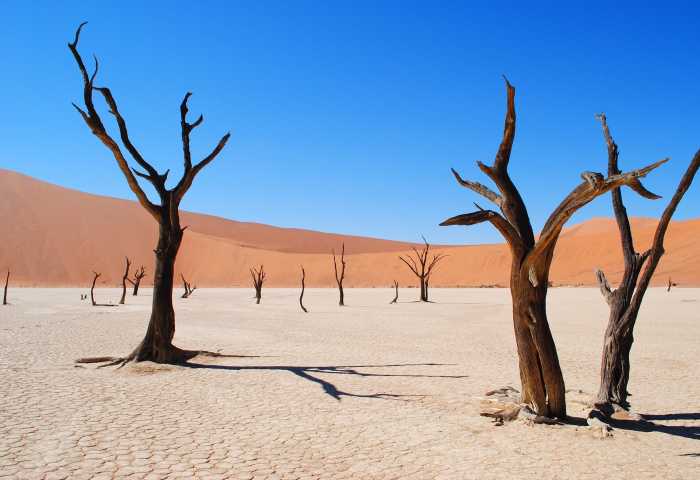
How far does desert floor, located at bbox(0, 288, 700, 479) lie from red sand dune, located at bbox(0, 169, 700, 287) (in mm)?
48533

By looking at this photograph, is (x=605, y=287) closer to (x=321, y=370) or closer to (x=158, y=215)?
(x=321, y=370)

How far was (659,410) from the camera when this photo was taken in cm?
729

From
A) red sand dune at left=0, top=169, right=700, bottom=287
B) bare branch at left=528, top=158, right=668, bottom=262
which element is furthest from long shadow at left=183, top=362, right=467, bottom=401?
red sand dune at left=0, top=169, right=700, bottom=287

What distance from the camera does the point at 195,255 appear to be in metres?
79.4

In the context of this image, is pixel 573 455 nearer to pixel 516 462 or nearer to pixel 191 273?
pixel 516 462

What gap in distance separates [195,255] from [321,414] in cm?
7579

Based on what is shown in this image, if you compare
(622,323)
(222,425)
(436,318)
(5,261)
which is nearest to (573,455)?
(622,323)

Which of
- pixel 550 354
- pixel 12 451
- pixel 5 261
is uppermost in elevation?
pixel 5 261

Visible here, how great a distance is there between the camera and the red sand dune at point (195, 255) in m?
60.1

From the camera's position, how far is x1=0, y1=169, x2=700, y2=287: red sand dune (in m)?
60.1

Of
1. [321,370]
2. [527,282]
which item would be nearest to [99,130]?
[321,370]

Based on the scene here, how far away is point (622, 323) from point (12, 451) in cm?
700

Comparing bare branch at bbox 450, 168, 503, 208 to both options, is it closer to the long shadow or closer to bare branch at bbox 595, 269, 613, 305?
bare branch at bbox 595, 269, 613, 305

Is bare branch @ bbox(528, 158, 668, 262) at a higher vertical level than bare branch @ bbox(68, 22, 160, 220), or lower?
lower
